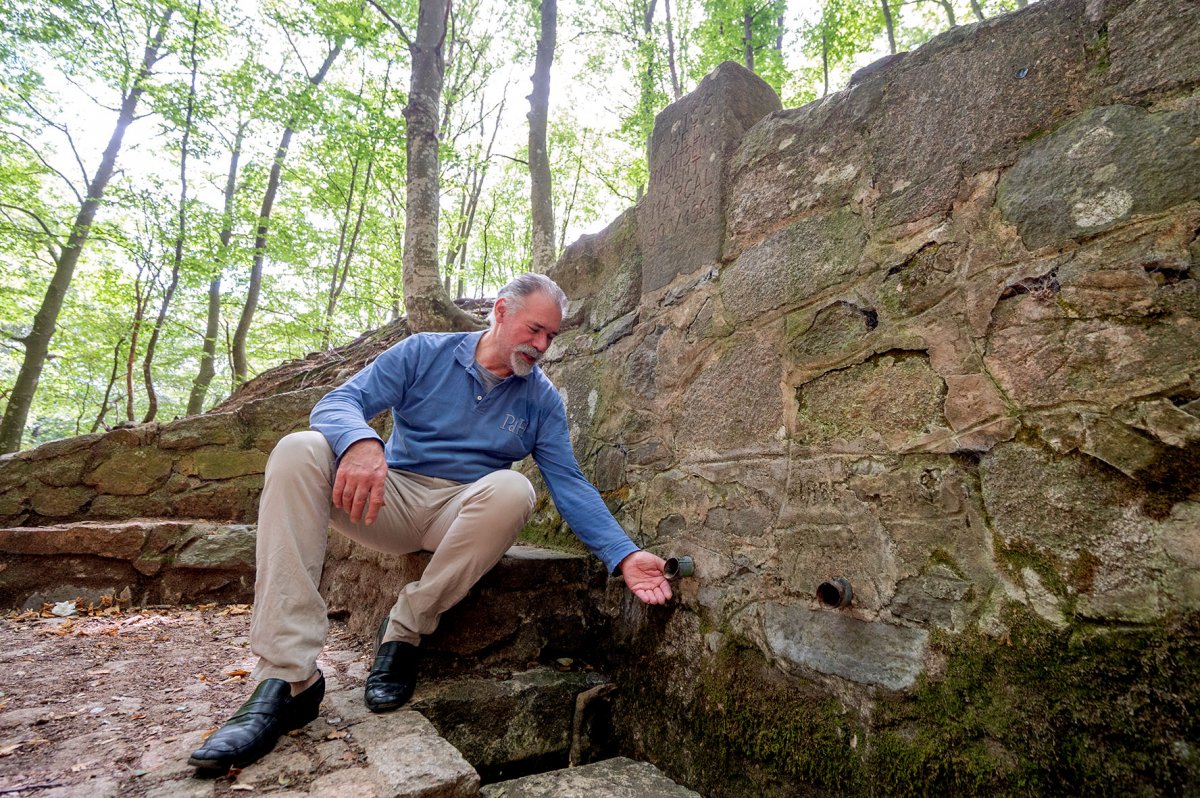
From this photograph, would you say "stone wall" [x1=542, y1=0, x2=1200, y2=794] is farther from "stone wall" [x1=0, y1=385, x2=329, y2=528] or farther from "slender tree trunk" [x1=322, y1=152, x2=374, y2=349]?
"slender tree trunk" [x1=322, y1=152, x2=374, y2=349]

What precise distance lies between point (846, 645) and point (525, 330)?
4.49 ft

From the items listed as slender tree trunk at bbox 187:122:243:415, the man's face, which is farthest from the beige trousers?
slender tree trunk at bbox 187:122:243:415

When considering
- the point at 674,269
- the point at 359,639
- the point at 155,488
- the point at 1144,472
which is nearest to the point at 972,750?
the point at 1144,472

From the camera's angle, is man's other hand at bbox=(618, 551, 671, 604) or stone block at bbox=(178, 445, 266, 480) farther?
stone block at bbox=(178, 445, 266, 480)

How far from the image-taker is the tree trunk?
406 centimetres

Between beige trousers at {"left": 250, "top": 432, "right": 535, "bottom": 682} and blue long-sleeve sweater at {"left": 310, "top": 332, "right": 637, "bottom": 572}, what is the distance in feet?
0.36

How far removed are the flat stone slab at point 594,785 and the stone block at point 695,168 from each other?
5.14 feet

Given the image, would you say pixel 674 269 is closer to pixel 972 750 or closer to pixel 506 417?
pixel 506 417

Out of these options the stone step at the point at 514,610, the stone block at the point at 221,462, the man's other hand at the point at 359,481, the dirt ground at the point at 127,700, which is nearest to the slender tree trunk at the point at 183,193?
the stone block at the point at 221,462

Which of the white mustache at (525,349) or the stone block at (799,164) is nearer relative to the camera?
the stone block at (799,164)

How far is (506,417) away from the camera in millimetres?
1940

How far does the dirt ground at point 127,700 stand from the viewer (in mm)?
1131

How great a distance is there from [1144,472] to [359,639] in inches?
95.9

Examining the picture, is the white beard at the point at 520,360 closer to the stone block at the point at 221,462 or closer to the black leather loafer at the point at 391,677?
the black leather loafer at the point at 391,677
